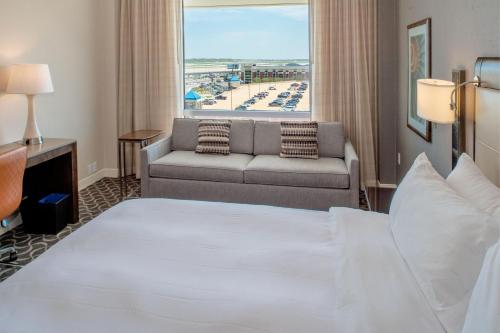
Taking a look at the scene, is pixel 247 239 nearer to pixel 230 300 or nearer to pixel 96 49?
pixel 230 300

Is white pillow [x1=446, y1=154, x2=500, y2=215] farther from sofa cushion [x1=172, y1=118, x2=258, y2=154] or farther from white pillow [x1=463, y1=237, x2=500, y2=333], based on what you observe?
sofa cushion [x1=172, y1=118, x2=258, y2=154]

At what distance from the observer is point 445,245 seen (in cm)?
139

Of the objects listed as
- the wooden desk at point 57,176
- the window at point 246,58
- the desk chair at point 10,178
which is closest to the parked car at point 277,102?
the window at point 246,58

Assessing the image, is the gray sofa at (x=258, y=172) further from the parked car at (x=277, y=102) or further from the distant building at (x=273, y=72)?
the distant building at (x=273, y=72)

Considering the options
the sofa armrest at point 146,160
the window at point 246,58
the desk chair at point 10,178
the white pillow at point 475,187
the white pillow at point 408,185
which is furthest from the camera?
the window at point 246,58

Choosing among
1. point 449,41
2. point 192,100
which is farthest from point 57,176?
point 449,41

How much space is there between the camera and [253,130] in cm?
470

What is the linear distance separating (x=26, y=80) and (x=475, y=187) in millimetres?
3388

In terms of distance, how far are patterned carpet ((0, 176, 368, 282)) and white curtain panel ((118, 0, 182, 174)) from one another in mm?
766

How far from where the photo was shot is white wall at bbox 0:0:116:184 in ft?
→ 12.3

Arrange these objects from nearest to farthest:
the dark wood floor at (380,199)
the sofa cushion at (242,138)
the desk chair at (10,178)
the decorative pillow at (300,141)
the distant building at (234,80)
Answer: the desk chair at (10,178) < the dark wood floor at (380,199) < the decorative pillow at (300,141) < the sofa cushion at (242,138) < the distant building at (234,80)

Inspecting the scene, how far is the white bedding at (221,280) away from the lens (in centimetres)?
133

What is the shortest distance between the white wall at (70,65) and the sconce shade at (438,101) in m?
3.37

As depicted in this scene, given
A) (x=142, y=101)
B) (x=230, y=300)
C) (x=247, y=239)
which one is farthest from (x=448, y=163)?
(x=142, y=101)
